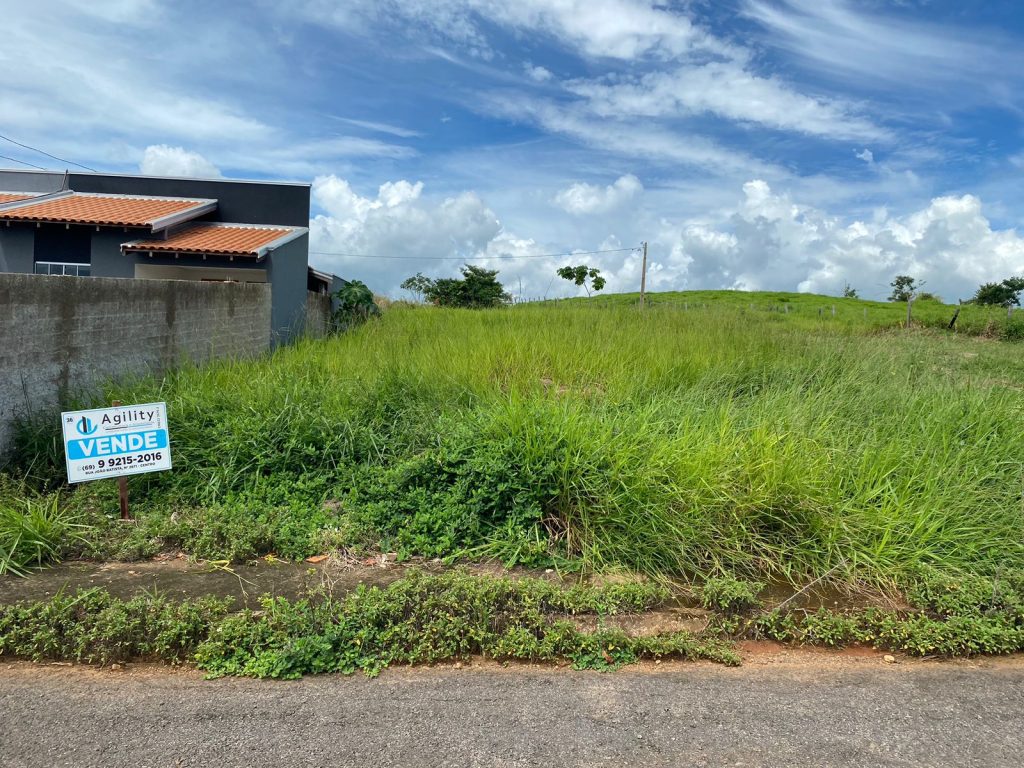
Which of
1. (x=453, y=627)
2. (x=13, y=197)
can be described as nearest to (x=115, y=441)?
(x=453, y=627)

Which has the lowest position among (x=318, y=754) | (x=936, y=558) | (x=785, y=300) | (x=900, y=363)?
(x=318, y=754)

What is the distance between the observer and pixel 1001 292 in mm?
37500

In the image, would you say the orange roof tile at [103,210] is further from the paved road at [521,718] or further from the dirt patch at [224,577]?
the paved road at [521,718]

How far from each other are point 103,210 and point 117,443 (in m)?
12.0

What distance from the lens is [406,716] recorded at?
2.60m

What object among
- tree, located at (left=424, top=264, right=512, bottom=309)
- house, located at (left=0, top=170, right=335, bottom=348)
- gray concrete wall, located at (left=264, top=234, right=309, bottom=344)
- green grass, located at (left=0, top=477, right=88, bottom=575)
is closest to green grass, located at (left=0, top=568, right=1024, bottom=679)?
green grass, located at (left=0, top=477, right=88, bottom=575)

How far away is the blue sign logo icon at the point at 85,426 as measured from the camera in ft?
13.9

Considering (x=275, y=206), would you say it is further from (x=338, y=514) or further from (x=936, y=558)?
(x=936, y=558)

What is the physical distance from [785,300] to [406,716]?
38.1 m

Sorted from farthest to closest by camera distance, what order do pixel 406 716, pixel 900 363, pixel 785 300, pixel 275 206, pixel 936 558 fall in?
pixel 785 300 < pixel 275 206 < pixel 900 363 < pixel 936 558 < pixel 406 716

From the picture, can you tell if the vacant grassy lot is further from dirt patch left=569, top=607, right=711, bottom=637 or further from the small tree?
the small tree

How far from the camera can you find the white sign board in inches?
166

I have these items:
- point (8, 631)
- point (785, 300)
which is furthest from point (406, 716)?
point (785, 300)

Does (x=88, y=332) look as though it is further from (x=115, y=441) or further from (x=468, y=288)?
(x=468, y=288)
